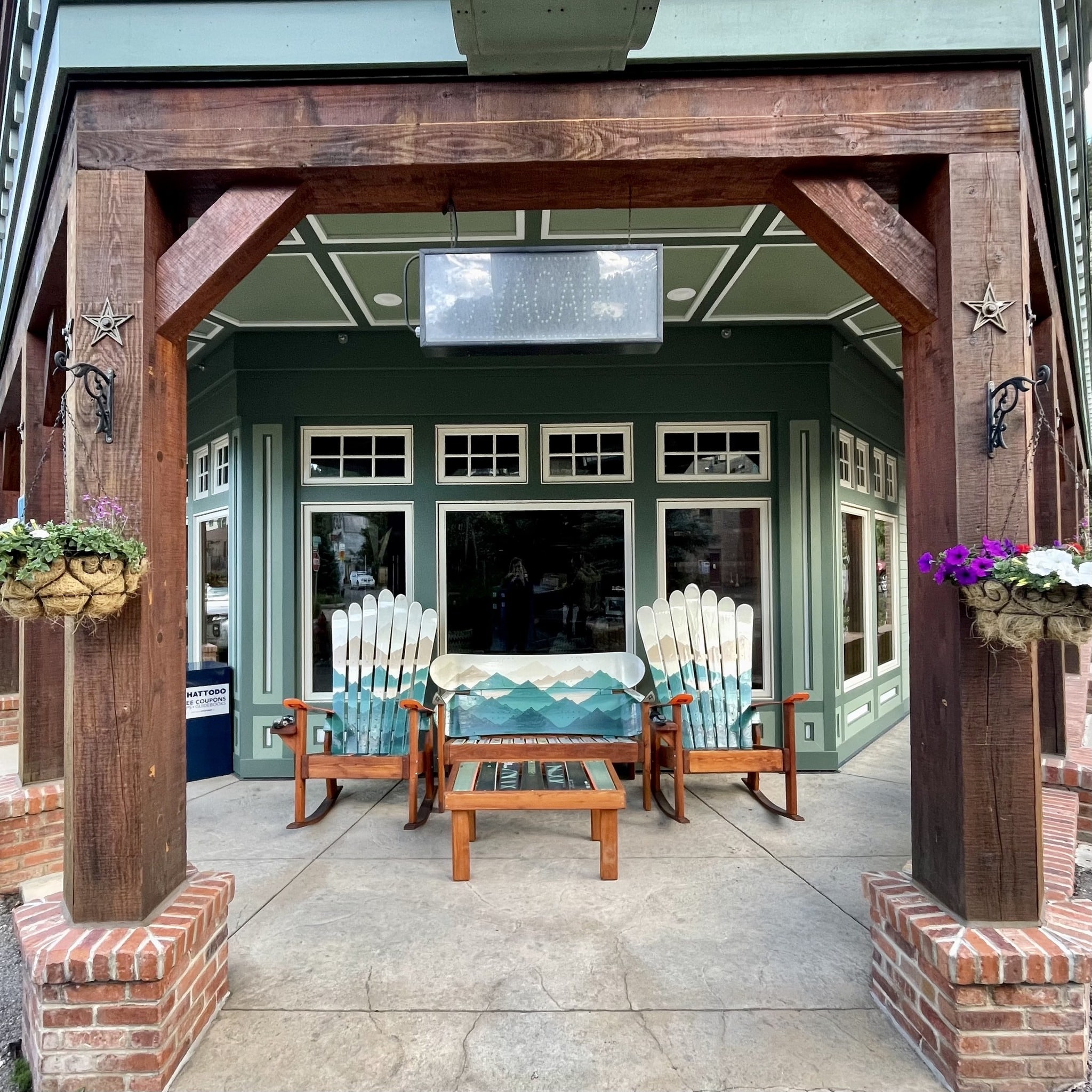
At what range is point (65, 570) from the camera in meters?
1.71

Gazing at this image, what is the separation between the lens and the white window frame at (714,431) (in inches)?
188

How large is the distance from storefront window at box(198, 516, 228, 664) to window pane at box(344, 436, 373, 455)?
111 cm

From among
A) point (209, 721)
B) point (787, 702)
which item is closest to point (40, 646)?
point (209, 721)

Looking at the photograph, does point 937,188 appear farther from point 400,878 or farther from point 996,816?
point 400,878

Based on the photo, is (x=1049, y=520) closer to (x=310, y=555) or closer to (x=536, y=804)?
(x=536, y=804)

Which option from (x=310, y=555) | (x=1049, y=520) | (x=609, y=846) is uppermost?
(x=1049, y=520)

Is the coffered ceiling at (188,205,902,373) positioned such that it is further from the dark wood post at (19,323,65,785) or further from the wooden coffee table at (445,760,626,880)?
the wooden coffee table at (445,760,626,880)

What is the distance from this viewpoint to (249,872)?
10.3 feet

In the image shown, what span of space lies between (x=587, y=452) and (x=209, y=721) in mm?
3252

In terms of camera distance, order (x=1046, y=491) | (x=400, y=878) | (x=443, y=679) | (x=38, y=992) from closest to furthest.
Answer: (x=38, y=992) < (x=400, y=878) < (x=1046, y=491) < (x=443, y=679)

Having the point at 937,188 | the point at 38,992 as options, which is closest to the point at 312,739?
the point at 38,992

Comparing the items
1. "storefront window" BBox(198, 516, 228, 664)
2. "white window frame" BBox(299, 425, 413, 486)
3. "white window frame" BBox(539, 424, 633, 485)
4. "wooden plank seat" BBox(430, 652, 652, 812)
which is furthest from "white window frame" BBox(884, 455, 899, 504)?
"storefront window" BBox(198, 516, 228, 664)

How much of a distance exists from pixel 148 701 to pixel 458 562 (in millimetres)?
2874

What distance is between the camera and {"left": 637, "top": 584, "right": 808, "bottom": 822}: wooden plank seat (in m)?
3.79
